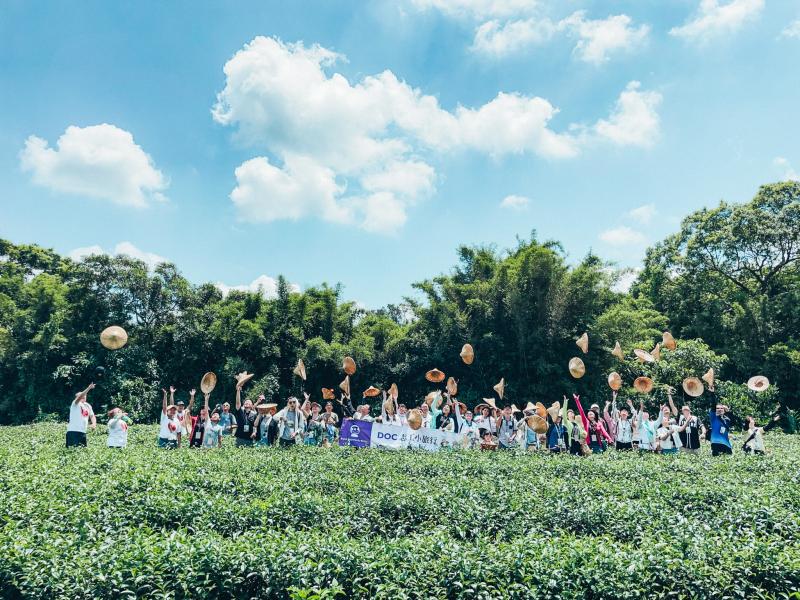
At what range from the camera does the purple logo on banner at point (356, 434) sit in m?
16.1

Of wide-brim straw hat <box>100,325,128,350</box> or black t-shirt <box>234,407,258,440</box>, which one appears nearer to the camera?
wide-brim straw hat <box>100,325,128,350</box>

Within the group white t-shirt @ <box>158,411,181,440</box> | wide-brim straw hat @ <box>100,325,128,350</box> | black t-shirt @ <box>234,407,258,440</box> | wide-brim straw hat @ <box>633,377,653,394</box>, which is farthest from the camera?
wide-brim straw hat @ <box>633,377,653,394</box>

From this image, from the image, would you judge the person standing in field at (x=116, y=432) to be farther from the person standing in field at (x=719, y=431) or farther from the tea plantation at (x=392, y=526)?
the person standing in field at (x=719, y=431)

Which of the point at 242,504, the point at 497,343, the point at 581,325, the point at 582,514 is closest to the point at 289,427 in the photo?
the point at 242,504

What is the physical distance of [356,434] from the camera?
16.2 meters

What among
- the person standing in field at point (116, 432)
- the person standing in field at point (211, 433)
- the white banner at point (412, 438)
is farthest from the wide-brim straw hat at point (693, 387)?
the person standing in field at point (116, 432)

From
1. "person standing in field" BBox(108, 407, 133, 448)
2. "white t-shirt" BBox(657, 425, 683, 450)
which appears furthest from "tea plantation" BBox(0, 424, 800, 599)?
"white t-shirt" BBox(657, 425, 683, 450)

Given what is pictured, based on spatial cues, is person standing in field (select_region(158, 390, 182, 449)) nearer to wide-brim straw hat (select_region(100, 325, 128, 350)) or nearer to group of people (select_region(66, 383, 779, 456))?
group of people (select_region(66, 383, 779, 456))

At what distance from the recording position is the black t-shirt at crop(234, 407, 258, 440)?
609 inches

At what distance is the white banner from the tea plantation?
3.43 metres

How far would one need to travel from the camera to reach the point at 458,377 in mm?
28188

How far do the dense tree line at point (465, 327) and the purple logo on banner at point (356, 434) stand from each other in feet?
38.2

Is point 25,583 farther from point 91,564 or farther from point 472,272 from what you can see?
point 472,272

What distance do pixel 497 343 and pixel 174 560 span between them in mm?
22863
